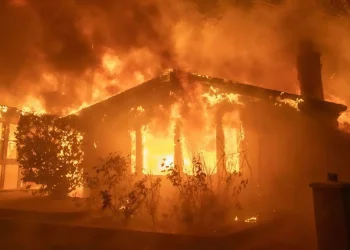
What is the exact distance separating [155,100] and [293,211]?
15.5 feet

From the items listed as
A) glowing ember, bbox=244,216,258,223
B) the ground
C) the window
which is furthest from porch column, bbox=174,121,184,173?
the window

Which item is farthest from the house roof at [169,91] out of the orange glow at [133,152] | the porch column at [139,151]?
the orange glow at [133,152]

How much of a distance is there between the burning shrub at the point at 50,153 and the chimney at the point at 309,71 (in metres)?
8.57

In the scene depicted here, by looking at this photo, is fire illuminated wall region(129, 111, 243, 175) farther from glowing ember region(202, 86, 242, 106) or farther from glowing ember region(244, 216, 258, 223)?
glowing ember region(244, 216, 258, 223)

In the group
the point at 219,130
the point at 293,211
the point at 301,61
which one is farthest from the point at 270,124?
the point at 301,61

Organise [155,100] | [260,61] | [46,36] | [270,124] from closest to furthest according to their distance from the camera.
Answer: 1. [155,100]
2. [270,124]
3. [260,61]
4. [46,36]

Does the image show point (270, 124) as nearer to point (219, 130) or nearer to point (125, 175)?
point (219, 130)

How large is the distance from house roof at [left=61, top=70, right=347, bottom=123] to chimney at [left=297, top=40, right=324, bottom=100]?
1746 millimetres

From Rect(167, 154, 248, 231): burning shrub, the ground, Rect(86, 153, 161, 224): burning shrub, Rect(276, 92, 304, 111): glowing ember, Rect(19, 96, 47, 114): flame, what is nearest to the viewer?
the ground

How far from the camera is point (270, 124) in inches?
397

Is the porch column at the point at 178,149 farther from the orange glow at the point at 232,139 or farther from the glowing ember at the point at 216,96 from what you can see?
the orange glow at the point at 232,139

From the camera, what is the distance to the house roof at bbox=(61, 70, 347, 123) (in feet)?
28.1

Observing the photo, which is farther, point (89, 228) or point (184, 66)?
point (184, 66)

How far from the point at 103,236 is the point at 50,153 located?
4827mm
